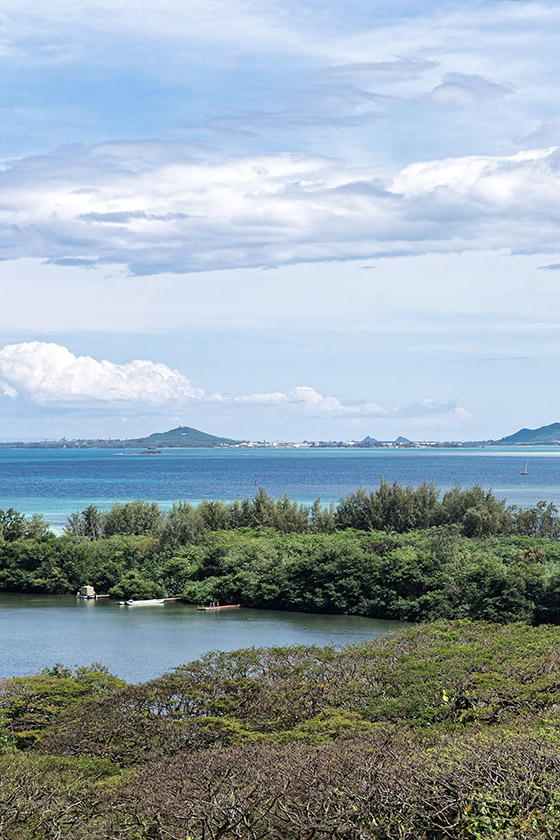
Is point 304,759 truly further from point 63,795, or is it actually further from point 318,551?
point 318,551

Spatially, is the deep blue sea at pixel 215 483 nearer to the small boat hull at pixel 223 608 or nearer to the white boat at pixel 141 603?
the white boat at pixel 141 603

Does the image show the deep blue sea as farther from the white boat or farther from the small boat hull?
the small boat hull

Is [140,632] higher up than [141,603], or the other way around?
[140,632]

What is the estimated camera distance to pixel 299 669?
21.1m

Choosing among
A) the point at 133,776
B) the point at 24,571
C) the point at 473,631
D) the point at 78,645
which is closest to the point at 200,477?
the point at 24,571

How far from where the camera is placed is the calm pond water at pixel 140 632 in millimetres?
30828

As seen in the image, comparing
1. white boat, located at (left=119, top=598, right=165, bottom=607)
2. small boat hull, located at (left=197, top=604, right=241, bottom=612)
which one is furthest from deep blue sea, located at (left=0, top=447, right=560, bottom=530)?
small boat hull, located at (left=197, top=604, right=241, bottom=612)

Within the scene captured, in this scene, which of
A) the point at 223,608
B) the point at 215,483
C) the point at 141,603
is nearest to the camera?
the point at 223,608

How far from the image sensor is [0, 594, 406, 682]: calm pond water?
30.8 metres

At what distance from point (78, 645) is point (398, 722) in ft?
62.7

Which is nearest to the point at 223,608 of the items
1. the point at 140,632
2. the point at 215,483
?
the point at 140,632

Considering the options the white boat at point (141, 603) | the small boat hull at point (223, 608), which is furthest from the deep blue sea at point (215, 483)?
the small boat hull at point (223, 608)

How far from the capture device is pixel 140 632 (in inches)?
1444

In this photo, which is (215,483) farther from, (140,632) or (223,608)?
(140,632)
